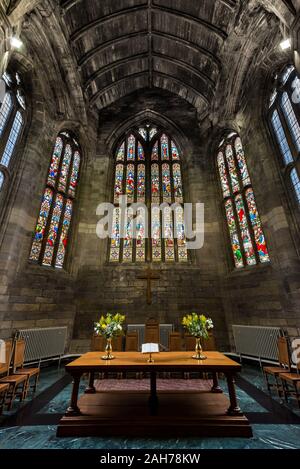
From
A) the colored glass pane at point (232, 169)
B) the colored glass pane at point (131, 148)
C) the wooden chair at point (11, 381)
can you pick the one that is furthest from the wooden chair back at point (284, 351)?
the colored glass pane at point (131, 148)

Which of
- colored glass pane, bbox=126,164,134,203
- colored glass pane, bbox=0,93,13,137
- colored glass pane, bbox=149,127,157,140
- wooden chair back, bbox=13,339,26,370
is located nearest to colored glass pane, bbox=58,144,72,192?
colored glass pane, bbox=0,93,13,137

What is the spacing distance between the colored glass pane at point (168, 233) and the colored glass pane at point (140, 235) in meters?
0.91

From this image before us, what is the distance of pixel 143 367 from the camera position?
3240mm

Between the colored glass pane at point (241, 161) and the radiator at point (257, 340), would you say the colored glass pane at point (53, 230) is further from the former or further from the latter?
the colored glass pane at point (241, 161)

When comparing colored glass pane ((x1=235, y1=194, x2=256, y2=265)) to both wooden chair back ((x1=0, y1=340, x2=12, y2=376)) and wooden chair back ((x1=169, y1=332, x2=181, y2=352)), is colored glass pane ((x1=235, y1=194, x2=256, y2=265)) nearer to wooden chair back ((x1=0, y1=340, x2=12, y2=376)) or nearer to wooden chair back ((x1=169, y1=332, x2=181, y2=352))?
wooden chair back ((x1=169, y1=332, x2=181, y2=352))

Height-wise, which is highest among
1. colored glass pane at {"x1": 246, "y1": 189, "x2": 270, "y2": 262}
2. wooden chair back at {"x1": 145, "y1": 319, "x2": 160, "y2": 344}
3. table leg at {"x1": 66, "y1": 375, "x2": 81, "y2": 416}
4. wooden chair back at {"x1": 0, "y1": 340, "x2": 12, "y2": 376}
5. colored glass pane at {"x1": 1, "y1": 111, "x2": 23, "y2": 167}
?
colored glass pane at {"x1": 1, "y1": 111, "x2": 23, "y2": 167}

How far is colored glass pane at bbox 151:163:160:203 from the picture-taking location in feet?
32.3

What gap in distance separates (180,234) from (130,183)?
3426 millimetres

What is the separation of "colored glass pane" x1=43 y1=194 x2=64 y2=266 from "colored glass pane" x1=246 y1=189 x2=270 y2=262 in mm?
7220

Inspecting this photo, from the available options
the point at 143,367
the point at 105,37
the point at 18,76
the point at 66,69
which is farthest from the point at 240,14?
the point at 143,367

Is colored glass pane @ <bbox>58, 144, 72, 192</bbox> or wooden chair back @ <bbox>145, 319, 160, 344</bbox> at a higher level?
colored glass pane @ <bbox>58, 144, 72, 192</bbox>
